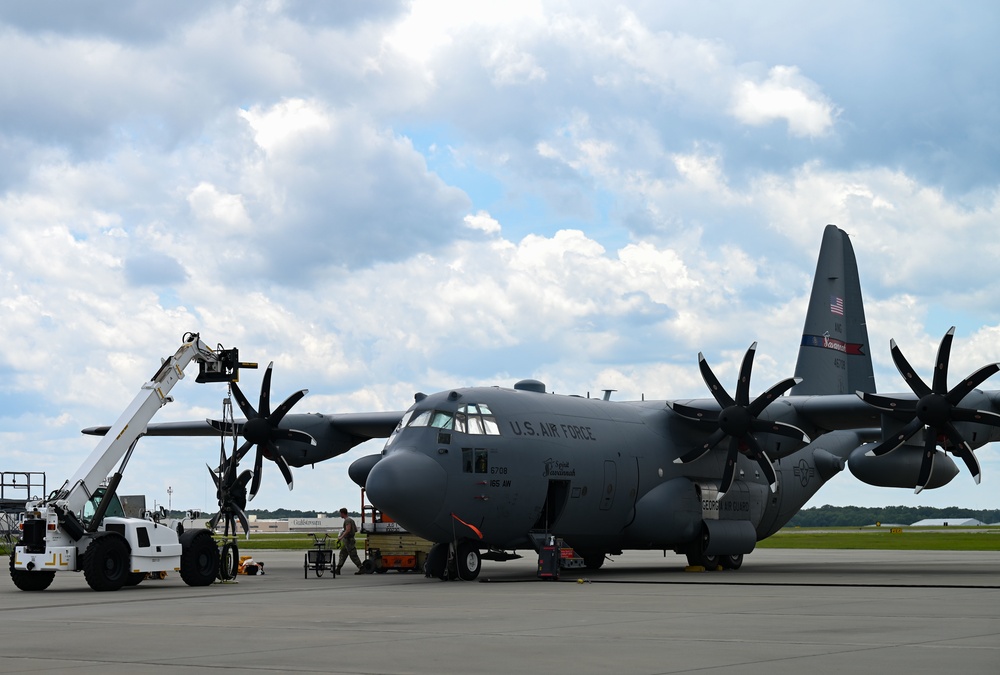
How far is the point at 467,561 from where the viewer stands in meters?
23.9

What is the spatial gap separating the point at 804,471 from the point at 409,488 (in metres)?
14.6

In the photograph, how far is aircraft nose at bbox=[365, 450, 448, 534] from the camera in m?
22.4

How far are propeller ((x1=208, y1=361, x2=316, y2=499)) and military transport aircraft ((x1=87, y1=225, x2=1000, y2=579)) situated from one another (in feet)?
0.13

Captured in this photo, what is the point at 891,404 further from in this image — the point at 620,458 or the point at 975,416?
the point at 620,458

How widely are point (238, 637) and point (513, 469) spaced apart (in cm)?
1199

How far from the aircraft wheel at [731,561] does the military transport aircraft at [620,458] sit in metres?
0.05

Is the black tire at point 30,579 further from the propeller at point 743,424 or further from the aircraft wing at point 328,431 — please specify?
the propeller at point 743,424

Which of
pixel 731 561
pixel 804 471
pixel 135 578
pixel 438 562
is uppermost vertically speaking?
pixel 804 471

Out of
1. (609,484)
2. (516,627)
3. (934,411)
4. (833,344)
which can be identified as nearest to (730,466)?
(609,484)

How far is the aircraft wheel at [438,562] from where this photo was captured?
79.7ft

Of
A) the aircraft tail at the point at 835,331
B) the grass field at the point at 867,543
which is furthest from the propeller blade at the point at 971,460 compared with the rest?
the grass field at the point at 867,543

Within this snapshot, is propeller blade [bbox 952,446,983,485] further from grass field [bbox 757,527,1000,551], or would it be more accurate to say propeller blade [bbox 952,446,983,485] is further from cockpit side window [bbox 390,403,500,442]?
grass field [bbox 757,527,1000,551]

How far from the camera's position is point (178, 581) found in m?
24.8

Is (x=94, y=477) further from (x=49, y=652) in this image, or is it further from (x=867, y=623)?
(x=867, y=623)
